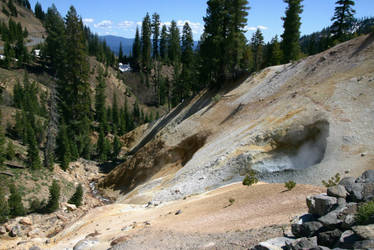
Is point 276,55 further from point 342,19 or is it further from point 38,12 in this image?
point 38,12

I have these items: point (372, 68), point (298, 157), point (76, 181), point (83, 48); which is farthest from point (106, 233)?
point (83, 48)

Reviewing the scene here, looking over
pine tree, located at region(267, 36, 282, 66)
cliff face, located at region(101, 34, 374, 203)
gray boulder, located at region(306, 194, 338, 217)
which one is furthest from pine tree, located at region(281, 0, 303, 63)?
gray boulder, located at region(306, 194, 338, 217)

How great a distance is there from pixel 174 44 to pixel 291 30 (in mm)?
80311

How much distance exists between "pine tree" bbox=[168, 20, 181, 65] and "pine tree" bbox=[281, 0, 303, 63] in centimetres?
7289

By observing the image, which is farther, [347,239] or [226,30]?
[226,30]

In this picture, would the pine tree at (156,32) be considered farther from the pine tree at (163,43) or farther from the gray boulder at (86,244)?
the gray boulder at (86,244)

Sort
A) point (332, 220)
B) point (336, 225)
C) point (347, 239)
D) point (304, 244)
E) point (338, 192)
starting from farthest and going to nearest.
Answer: point (338, 192) → point (332, 220) → point (336, 225) → point (304, 244) → point (347, 239)

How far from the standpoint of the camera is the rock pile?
5.74 metres

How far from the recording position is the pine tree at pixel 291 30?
1618 inches

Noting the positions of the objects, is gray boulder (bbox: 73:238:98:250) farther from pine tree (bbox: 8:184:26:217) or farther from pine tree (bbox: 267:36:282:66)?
pine tree (bbox: 267:36:282:66)

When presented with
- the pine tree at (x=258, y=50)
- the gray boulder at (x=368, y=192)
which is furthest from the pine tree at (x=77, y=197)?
the pine tree at (x=258, y=50)

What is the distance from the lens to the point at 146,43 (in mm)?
113500

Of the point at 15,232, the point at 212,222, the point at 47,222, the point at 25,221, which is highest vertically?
the point at 212,222

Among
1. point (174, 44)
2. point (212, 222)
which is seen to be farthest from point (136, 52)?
point (212, 222)
